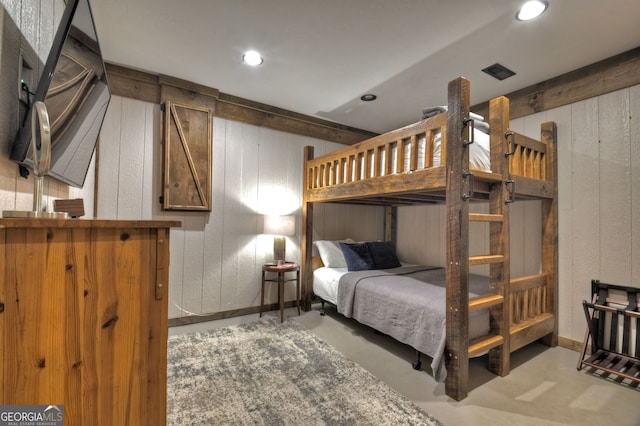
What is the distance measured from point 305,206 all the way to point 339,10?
2143 millimetres

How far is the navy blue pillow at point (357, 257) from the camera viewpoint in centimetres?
326

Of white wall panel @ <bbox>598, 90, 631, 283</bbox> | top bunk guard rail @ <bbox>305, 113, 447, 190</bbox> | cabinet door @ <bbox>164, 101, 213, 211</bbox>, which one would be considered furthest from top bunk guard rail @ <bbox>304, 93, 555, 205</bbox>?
cabinet door @ <bbox>164, 101, 213, 211</bbox>

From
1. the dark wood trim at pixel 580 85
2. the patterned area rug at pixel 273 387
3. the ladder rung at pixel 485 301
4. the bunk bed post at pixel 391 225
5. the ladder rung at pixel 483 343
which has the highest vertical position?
the dark wood trim at pixel 580 85

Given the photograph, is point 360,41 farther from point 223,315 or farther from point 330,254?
point 223,315

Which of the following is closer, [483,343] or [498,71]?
[483,343]

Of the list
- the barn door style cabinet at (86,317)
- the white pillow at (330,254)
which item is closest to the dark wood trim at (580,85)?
the white pillow at (330,254)

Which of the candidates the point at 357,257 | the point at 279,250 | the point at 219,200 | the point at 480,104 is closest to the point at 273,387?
the point at 279,250

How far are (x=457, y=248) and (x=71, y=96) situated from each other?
2191 mm

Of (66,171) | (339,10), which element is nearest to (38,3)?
(66,171)

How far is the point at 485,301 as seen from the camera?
1904mm

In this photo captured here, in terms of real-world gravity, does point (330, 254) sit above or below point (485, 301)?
above

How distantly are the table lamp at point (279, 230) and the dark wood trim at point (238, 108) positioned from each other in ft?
3.90

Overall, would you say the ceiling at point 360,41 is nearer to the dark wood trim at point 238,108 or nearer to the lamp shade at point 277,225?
the dark wood trim at point 238,108

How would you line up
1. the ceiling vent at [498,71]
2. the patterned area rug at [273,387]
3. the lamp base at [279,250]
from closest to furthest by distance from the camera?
the patterned area rug at [273,387]
the ceiling vent at [498,71]
the lamp base at [279,250]
